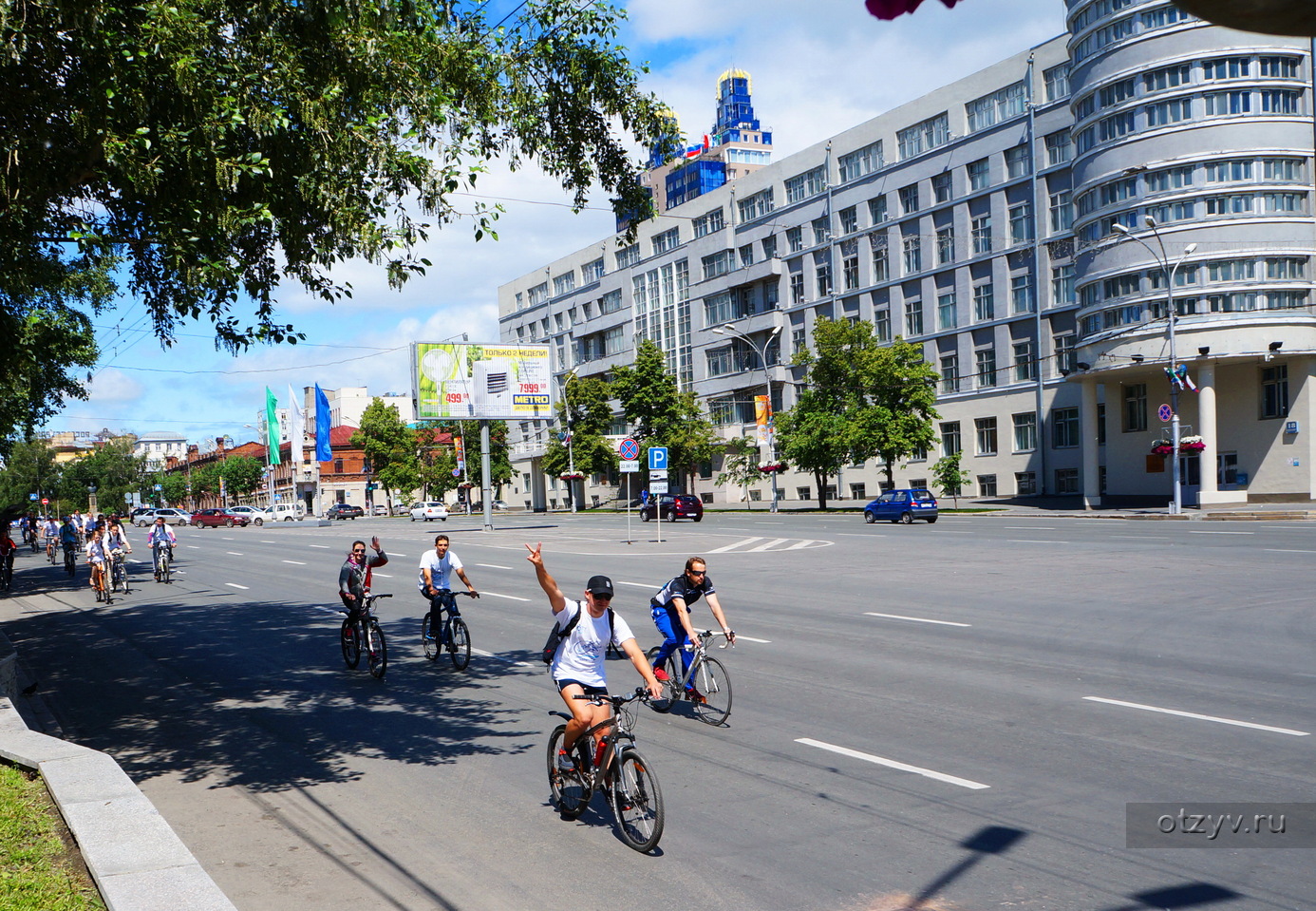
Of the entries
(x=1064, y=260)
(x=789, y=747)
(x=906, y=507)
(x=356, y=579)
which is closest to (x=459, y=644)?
(x=356, y=579)

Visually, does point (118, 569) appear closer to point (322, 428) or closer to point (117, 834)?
point (117, 834)

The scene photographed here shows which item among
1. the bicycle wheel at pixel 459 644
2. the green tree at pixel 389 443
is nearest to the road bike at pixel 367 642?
the bicycle wheel at pixel 459 644

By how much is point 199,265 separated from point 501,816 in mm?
5296

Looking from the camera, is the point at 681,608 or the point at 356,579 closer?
the point at 681,608

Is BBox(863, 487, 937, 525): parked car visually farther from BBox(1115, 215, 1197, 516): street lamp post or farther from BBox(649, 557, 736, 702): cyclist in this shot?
BBox(649, 557, 736, 702): cyclist

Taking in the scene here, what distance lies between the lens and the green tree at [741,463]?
214ft

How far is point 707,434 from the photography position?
7150 cm

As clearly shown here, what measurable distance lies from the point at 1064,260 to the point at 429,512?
4620 centimetres

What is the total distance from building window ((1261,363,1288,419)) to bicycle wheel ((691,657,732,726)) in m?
41.1

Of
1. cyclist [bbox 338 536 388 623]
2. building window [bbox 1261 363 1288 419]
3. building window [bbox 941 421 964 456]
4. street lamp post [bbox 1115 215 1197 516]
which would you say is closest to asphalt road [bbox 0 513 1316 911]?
cyclist [bbox 338 536 388 623]

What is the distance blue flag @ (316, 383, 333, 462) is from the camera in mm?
81812

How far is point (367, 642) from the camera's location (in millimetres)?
12531

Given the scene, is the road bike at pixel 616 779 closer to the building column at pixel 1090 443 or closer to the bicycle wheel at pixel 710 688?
the bicycle wheel at pixel 710 688

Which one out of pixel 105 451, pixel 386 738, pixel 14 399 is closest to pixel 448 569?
pixel 386 738
